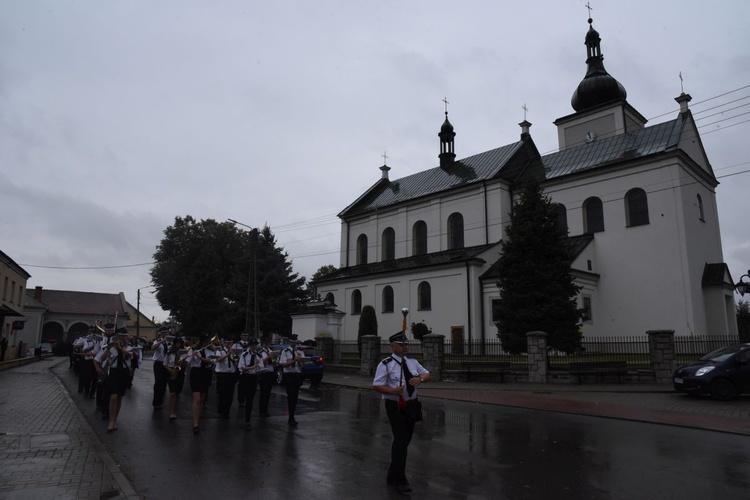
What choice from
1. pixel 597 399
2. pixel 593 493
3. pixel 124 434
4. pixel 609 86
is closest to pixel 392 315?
pixel 597 399

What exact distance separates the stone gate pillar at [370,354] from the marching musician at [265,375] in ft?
38.5

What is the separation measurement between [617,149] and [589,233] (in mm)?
5443

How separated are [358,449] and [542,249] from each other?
1577 centimetres

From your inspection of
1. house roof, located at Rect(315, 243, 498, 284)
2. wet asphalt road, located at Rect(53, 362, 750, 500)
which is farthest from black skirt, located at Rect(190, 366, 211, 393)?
house roof, located at Rect(315, 243, 498, 284)

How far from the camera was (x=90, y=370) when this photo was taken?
14047mm

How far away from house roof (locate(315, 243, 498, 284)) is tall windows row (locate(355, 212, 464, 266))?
897mm

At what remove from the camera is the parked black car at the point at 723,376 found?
45.3 ft

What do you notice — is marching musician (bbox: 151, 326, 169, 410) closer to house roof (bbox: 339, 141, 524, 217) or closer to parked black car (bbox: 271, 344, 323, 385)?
parked black car (bbox: 271, 344, 323, 385)

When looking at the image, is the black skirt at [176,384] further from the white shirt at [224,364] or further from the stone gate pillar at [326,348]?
the stone gate pillar at [326,348]

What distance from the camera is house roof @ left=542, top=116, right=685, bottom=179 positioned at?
1133 inches

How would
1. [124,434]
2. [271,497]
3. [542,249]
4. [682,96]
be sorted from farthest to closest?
[682,96]
[542,249]
[124,434]
[271,497]

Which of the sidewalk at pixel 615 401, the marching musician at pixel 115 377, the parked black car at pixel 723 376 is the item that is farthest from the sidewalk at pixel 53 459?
the parked black car at pixel 723 376

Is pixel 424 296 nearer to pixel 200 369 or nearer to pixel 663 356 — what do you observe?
pixel 663 356

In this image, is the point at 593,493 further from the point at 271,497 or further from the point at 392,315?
the point at 392,315
